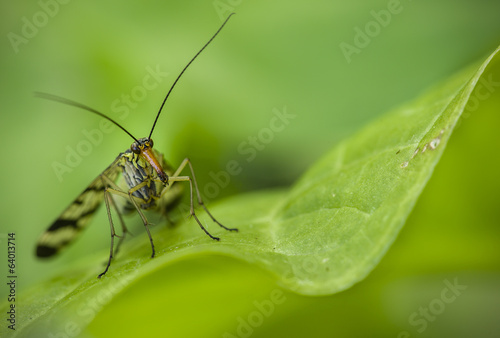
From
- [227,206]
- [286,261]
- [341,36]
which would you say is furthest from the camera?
[341,36]

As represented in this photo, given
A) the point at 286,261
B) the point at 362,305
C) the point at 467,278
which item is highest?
the point at 286,261

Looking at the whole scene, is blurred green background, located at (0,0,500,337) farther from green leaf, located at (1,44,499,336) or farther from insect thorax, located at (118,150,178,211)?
green leaf, located at (1,44,499,336)

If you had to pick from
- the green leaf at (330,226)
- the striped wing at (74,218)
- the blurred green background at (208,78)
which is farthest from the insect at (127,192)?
the green leaf at (330,226)

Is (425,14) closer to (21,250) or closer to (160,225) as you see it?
(160,225)

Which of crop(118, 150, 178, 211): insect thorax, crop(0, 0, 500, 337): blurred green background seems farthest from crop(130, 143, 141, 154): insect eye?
crop(0, 0, 500, 337): blurred green background

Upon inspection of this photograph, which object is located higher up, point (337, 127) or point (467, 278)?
point (337, 127)

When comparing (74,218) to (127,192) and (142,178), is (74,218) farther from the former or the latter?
(142,178)

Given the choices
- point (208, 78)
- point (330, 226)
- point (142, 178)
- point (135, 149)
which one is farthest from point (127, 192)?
point (330, 226)

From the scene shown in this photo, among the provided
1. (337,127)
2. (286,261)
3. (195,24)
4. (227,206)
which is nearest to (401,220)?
(286,261)
